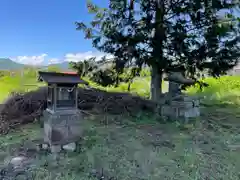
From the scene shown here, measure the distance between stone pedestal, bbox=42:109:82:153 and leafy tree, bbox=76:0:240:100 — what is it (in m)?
2.46

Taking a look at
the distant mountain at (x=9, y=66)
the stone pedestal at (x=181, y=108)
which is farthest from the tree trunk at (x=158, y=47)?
the distant mountain at (x=9, y=66)

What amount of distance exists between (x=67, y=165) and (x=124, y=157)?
2.76 ft

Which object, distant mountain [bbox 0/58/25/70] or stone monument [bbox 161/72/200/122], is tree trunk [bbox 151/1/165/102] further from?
distant mountain [bbox 0/58/25/70]

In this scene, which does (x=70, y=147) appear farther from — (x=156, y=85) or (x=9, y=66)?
(x=9, y=66)

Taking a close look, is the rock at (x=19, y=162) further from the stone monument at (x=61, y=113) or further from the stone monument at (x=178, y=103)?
the stone monument at (x=178, y=103)

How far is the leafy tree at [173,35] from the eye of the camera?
17.2 feet

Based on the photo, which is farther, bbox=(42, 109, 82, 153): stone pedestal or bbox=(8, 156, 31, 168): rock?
bbox=(42, 109, 82, 153): stone pedestal

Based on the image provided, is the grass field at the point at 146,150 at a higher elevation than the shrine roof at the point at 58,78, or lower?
lower

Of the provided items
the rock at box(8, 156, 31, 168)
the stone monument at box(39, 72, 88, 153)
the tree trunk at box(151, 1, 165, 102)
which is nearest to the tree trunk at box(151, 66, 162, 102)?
the tree trunk at box(151, 1, 165, 102)

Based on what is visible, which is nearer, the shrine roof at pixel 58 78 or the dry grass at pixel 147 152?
the dry grass at pixel 147 152

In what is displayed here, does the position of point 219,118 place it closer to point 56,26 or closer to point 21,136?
point 21,136

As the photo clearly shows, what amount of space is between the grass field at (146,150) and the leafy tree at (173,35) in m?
1.57

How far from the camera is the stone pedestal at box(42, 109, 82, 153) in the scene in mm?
3402

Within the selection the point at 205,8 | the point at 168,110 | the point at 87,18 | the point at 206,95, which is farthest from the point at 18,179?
the point at 206,95
